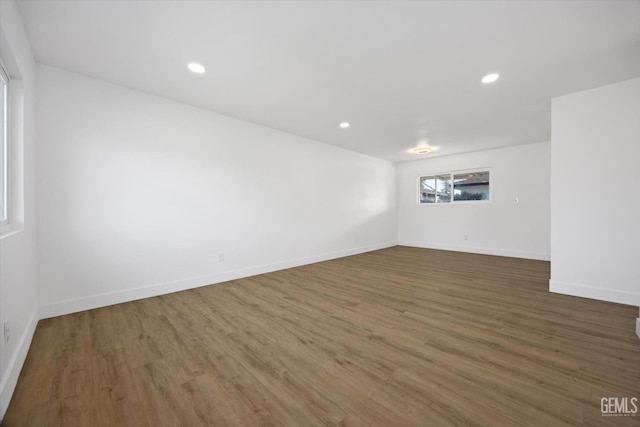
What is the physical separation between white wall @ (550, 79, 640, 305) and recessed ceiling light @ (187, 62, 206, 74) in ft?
14.2

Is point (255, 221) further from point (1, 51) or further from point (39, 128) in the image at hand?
point (1, 51)

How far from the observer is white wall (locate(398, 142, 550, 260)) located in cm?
532

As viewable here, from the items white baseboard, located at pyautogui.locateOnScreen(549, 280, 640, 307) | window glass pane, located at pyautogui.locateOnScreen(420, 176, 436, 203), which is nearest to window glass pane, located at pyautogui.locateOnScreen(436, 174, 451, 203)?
window glass pane, located at pyautogui.locateOnScreen(420, 176, 436, 203)

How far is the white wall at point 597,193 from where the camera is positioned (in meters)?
2.74

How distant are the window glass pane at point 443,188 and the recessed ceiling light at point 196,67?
6314 mm

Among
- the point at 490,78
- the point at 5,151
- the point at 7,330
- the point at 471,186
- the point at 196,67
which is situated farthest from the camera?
the point at 471,186

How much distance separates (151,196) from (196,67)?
5.43ft

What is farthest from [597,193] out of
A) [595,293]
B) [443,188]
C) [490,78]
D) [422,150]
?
[443,188]

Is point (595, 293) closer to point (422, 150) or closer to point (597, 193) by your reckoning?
point (597, 193)

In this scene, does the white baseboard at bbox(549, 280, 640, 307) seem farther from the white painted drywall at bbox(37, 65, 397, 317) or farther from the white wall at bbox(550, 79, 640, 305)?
the white painted drywall at bbox(37, 65, 397, 317)

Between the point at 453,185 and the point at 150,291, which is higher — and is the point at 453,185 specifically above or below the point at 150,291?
above

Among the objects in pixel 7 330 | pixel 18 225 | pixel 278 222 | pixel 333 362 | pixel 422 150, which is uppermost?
pixel 422 150

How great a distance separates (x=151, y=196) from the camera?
3086 mm

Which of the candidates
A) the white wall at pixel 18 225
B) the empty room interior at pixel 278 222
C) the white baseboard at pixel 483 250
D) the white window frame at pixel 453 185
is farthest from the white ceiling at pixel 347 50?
the white baseboard at pixel 483 250
